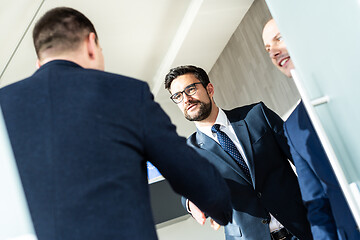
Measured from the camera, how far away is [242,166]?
2.37 metres

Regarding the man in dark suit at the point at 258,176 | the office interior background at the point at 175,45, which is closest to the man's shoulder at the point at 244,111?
the man in dark suit at the point at 258,176

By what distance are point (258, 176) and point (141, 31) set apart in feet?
11.6

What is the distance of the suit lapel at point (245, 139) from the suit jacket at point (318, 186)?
44cm

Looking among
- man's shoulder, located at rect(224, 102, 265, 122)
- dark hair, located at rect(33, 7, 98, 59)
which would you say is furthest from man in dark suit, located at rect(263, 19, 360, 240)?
dark hair, located at rect(33, 7, 98, 59)

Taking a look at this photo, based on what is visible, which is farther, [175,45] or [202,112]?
[175,45]

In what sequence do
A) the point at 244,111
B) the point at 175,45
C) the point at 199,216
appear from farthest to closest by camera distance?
the point at 175,45
the point at 244,111
the point at 199,216

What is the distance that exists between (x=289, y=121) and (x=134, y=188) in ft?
3.45

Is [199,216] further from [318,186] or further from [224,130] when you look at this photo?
[224,130]

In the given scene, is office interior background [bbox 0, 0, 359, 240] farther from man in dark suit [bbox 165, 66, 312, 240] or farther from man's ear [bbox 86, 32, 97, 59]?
man's ear [bbox 86, 32, 97, 59]

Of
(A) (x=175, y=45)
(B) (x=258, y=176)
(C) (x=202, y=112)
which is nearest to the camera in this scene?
(B) (x=258, y=176)

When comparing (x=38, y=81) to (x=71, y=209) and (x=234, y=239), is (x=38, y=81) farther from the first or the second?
(x=234, y=239)

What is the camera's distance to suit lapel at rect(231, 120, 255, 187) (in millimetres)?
2303

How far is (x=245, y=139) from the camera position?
2391 mm

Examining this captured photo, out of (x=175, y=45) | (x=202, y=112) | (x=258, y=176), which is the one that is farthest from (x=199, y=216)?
(x=175, y=45)
